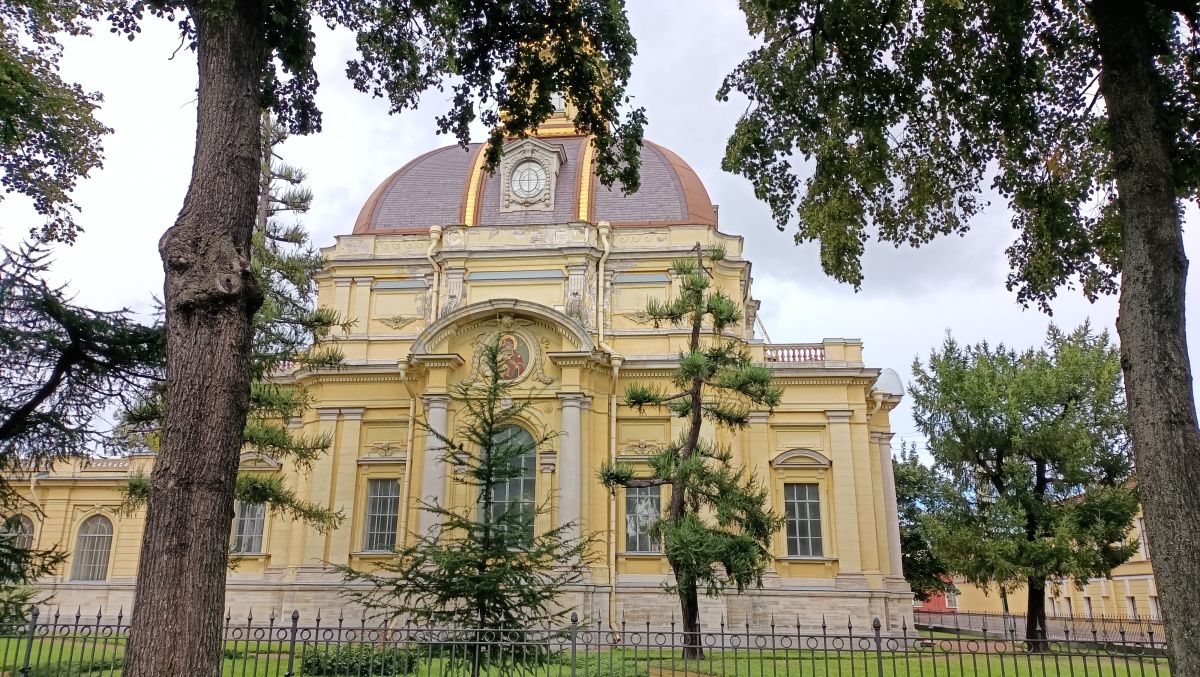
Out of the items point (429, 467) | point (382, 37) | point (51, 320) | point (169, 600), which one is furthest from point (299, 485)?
point (169, 600)

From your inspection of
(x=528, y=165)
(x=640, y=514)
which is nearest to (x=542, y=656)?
(x=640, y=514)

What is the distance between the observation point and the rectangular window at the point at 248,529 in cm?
2422

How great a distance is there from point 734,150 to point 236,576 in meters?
19.5

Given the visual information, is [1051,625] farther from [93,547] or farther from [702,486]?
[93,547]

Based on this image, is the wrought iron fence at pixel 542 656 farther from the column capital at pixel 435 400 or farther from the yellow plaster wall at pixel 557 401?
the column capital at pixel 435 400

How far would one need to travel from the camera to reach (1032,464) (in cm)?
2100

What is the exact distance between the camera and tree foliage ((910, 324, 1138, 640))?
1955 centimetres

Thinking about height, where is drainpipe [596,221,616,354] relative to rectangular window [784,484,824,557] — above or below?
above

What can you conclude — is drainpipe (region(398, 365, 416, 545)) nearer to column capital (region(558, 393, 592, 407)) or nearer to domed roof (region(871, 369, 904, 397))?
column capital (region(558, 393, 592, 407))

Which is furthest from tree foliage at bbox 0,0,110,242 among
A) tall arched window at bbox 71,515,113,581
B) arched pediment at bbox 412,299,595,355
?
tall arched window at bbox 71,515,113,581

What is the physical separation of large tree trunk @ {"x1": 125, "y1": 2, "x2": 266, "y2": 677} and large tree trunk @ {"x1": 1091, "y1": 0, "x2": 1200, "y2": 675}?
740cm

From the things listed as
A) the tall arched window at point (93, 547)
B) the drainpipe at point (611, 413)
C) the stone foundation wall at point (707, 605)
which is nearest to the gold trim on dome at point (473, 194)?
the drainpipe at point (611, 413)

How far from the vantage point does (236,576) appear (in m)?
23.7

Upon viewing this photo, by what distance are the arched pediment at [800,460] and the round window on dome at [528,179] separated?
1071 cm
